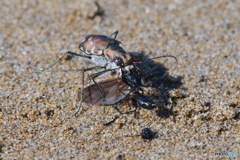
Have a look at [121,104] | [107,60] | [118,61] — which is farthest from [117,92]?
[107,60]

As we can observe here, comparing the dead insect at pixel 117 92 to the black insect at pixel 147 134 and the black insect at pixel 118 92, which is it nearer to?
the black insect at pixel 118 92

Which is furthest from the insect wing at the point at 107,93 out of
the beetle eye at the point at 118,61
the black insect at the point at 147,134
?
the black insect at the point at 147,134

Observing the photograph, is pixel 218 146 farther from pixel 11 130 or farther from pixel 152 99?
pixel 11 130

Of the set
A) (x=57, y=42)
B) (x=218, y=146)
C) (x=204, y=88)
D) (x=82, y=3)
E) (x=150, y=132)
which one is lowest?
(x=218, y=146)

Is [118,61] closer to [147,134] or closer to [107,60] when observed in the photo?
[107,60]

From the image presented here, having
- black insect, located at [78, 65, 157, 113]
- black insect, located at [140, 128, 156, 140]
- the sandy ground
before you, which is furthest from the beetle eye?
black insect, located at [140, 128, 156, 140]

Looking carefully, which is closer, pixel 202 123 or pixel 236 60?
pixel 202 123

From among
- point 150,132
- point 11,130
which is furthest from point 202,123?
point 11,130

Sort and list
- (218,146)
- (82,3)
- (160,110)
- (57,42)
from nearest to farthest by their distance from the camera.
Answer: (218,146) → (160,110) → (57,42) → (82,3)
